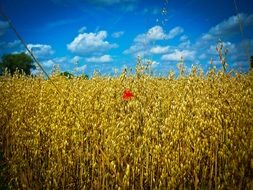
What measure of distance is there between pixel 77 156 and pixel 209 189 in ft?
5.02

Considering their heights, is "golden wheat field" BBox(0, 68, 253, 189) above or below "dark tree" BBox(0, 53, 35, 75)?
below

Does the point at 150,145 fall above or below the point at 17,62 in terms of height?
below

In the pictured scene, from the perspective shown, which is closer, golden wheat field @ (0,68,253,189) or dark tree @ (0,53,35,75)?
golden wheat field @ (0,68,253,189)

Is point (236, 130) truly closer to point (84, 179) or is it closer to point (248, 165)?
point (248, 165)

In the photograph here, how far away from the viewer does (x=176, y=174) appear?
3039mm

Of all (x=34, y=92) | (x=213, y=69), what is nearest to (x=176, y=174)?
(x=213, y=69)

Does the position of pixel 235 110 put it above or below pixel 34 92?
below

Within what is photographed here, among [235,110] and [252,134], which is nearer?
[252,134]

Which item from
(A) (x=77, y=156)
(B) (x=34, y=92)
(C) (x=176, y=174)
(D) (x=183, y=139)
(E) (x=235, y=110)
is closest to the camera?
(C) (x=176, y=174)

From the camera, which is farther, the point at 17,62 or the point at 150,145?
the point at 17,62

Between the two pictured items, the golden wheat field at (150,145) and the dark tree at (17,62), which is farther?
the dark tree at (17,62)

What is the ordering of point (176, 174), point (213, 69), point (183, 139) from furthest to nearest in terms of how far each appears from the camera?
1. point (213, 69)
2. point (183, 139)
3. point (176, 174)

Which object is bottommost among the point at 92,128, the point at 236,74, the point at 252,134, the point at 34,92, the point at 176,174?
the point at 176,174

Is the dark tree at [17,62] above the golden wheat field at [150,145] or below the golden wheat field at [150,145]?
above
